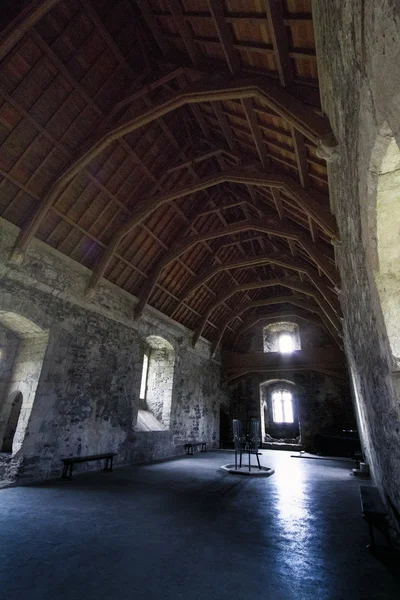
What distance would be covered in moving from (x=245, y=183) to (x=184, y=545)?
675 cm

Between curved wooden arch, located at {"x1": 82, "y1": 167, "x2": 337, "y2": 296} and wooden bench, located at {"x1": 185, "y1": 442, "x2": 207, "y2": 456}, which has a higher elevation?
curved wooden arch, located at {"x1": 82, "y1": 167, "x2": 337, "y2": 296}

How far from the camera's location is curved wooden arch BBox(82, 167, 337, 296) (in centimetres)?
553

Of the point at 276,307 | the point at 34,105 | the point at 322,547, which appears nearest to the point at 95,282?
the point at 34,105

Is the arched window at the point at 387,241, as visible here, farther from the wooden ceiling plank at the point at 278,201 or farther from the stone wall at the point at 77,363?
the stone wall at the point at 77,363

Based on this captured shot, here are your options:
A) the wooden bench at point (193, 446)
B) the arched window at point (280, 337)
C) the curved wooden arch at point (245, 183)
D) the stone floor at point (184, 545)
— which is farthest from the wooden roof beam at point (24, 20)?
the arched window at point (280, 337)

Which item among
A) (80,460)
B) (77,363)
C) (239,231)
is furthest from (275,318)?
(80,460)

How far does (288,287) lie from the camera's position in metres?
11.5

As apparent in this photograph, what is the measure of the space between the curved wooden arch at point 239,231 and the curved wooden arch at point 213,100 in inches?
137

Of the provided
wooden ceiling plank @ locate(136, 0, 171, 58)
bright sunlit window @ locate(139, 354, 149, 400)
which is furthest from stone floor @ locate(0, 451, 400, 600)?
wooden ceiling plank @ locate(136, 0, 171, 58)

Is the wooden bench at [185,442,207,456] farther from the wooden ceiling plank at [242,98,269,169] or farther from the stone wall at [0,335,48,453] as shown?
the wooden ceiling plank at [242,98,269,169]

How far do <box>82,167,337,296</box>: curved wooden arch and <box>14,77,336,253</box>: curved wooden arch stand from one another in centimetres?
156

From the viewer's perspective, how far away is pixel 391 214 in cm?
180

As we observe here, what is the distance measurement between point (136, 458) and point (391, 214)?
921cm

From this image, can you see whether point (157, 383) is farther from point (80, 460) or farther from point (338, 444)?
point (338, 444)
